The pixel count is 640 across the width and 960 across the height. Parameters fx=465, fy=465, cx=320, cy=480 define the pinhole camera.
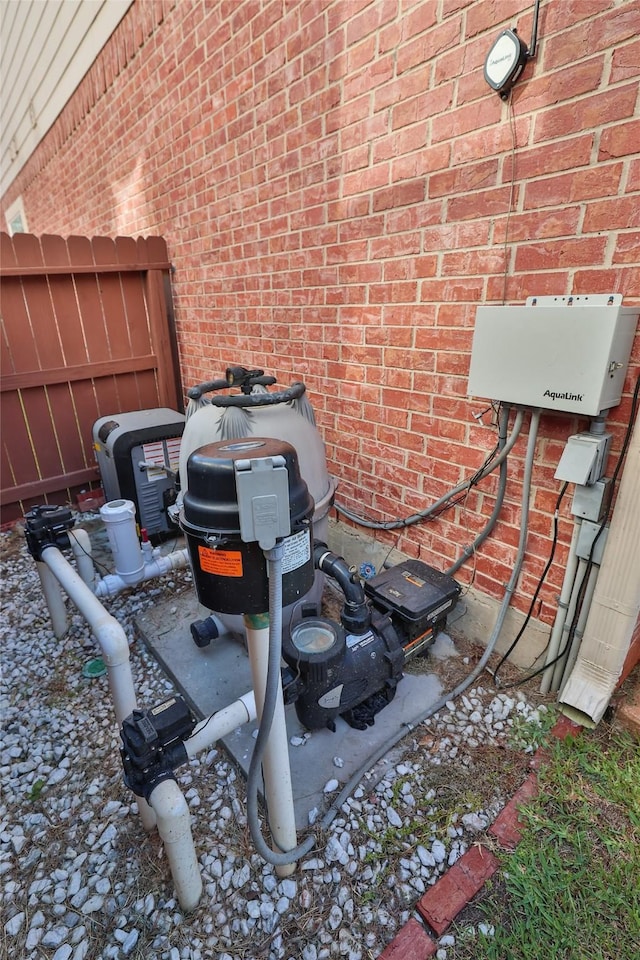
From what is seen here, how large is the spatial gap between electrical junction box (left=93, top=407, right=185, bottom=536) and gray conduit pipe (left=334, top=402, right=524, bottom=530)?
1.25 meters

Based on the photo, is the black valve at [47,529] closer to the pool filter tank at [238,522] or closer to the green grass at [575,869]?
the pool filter tank at [238,522]

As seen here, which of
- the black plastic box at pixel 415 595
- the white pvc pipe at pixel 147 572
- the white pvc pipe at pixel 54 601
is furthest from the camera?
the white pvc pipe at pixel 54 601

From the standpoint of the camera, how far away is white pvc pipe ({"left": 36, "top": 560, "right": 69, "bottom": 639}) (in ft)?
7.64

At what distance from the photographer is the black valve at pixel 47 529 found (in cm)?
201

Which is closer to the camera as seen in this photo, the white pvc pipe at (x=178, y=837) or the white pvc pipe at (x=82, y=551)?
the white pvc pipe at (x=178, y=837)

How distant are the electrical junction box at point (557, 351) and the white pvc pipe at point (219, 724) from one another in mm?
1339

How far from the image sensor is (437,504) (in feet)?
7.24

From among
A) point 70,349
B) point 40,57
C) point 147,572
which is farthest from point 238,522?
point 40,57

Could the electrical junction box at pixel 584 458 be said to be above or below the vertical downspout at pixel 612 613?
above

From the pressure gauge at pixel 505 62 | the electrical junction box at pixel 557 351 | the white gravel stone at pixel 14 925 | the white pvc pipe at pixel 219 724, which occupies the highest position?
the pressure gauge at pixel 505 62

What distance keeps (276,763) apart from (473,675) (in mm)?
1072

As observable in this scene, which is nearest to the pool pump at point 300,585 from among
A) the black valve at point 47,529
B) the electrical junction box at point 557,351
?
the black valve at point 47,529

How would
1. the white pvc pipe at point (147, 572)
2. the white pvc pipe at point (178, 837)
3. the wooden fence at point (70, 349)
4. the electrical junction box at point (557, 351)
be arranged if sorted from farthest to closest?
the wooden fence at point (70, 349) < the white pvc pipe at point (147, 572) < the electrical junction box at point (557, 351) < the white pvc pipe at point (178, 837)

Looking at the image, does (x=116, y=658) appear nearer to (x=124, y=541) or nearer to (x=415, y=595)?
(x=124, y=541)
